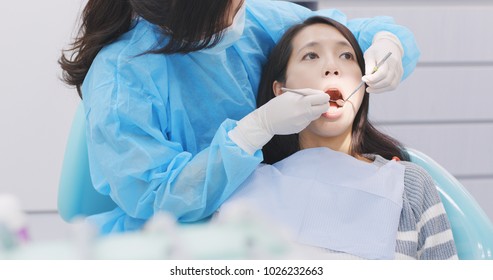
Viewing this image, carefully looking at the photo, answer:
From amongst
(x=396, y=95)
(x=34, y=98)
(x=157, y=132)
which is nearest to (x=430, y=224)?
(x=157, y=132)

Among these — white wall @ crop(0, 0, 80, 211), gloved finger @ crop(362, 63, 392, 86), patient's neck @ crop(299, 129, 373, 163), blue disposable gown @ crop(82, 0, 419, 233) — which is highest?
gloved finger @ crop(362, 63, 392, 86)

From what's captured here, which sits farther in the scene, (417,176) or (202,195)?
(417,176)

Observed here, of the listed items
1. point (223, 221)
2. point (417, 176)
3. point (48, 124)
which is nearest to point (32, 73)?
point (48, 124)

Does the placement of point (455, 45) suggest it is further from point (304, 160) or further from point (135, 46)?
point (135, 46)

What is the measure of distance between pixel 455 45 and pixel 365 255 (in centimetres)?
149

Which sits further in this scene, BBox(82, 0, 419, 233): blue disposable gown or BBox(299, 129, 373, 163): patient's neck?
BBox(299, 129, 373, 163): patient's neck

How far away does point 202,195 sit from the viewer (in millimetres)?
1270

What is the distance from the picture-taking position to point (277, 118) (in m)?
1.28

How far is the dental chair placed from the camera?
1.46m

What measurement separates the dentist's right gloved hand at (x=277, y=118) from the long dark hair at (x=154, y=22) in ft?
0.57

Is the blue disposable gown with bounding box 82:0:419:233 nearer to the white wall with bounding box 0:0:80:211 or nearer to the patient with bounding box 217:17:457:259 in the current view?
the patient with bounding box 217:17:457:259

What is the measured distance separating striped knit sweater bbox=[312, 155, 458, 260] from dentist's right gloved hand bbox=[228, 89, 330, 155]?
0.24 meters

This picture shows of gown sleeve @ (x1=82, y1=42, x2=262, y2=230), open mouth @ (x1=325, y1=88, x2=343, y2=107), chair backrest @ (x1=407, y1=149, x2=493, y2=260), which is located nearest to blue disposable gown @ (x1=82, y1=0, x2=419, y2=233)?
gown sleeve @ (x1=82, y1=42, x2=262, y2=230)

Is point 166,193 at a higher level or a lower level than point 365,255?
higher
